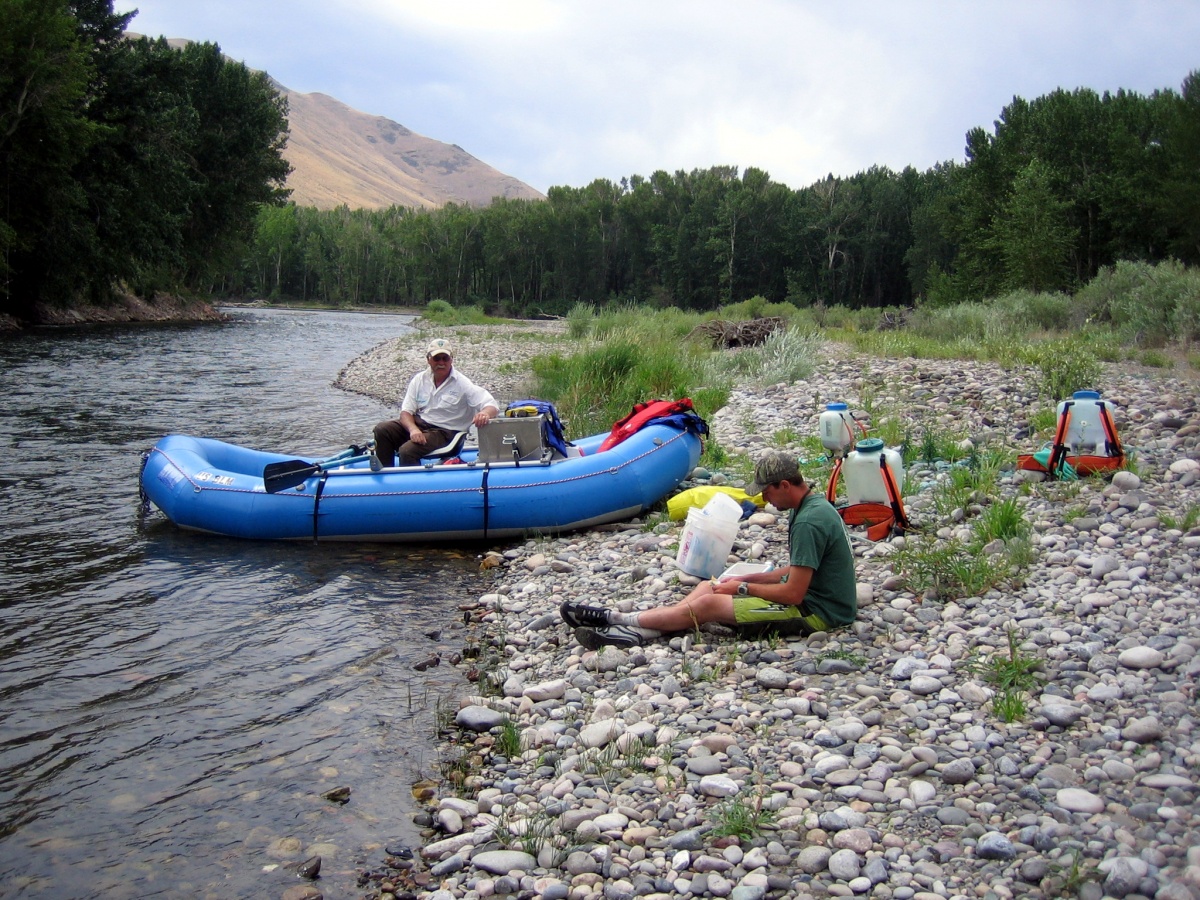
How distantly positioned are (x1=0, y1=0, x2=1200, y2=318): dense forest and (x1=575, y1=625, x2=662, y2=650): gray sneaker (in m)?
27.5

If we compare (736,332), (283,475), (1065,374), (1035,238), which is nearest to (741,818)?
(283,475)

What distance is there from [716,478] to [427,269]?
80388mm

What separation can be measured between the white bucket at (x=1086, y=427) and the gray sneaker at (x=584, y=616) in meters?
3.83

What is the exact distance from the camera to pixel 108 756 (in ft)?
14.6

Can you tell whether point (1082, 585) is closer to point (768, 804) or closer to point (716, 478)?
point (768, 804)

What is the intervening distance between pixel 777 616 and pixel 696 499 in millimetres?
2602

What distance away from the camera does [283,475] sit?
796 cm

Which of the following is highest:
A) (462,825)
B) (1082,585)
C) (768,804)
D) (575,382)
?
(575,382)

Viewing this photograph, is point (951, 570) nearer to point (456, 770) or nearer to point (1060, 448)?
point (1060, 448)

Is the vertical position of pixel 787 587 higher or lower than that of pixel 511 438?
A: lower

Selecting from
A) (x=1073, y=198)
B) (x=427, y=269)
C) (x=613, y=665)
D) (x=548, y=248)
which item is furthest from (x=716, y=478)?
(x=427, y=269)

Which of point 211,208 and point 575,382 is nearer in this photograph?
point 575,382

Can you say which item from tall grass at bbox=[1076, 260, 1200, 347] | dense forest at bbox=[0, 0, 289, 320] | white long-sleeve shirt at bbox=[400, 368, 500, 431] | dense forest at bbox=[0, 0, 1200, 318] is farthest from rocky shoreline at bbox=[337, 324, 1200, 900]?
dense forest at bbox=[0, 0, 289, 320]

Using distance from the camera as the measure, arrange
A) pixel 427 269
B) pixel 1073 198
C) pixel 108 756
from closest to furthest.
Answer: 1. pixel 108 756
2. pixel 1073 198
3. pixel 427 269
